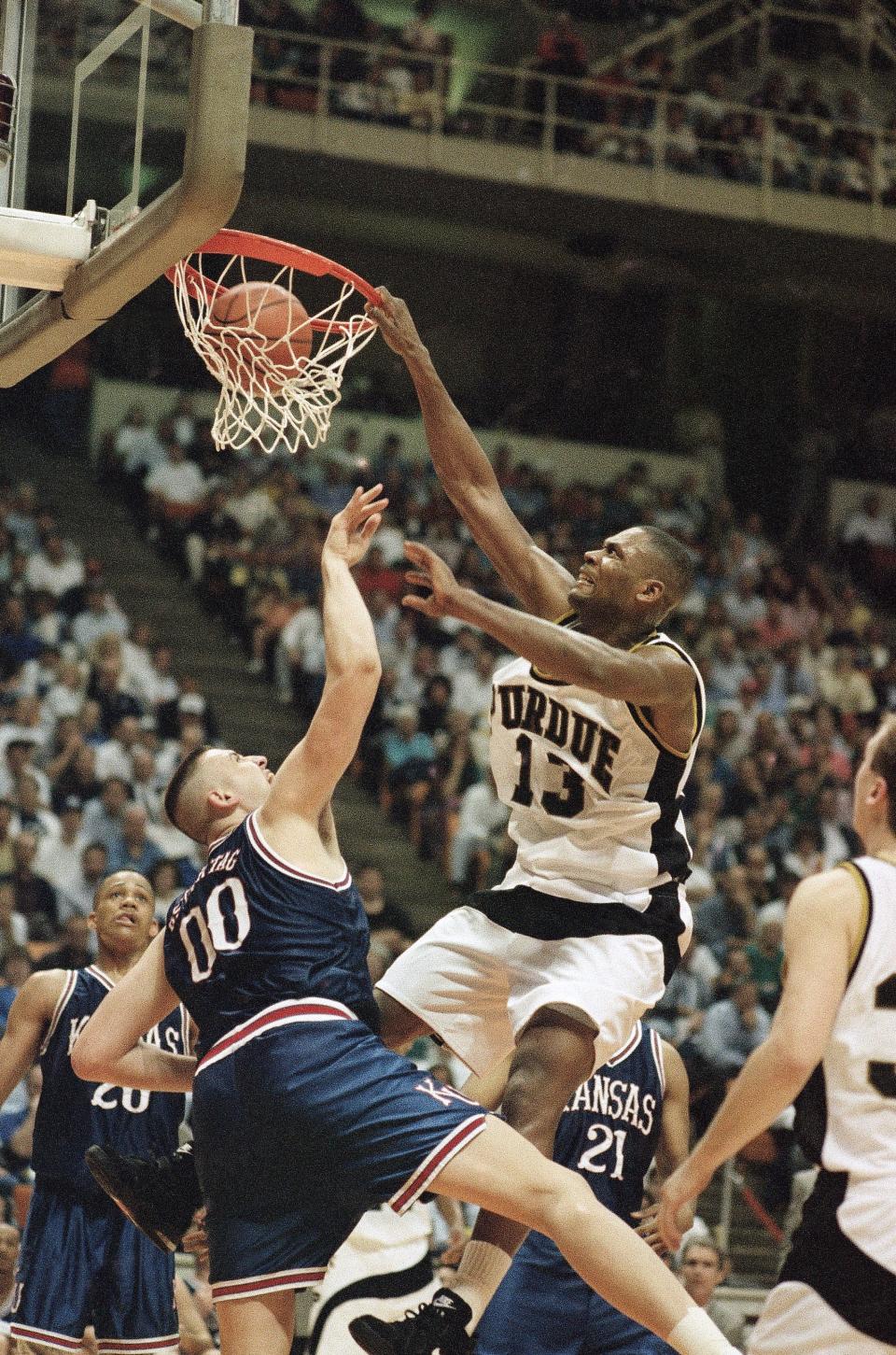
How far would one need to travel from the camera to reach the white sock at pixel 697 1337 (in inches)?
168

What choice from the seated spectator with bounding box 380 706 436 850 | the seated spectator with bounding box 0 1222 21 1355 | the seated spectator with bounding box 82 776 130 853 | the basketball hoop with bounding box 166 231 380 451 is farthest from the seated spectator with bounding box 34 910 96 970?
the basketball hoop with bounding box 166 231 380 451

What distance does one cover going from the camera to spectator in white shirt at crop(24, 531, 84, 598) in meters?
14.7

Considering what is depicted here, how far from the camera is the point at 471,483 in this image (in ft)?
19.5

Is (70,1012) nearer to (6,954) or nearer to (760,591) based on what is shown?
(6,954)

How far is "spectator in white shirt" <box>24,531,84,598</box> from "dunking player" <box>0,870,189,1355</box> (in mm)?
8072

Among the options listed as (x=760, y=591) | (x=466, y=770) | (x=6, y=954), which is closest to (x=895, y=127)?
(x=760, y=591)

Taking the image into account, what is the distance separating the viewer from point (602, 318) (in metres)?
22.6

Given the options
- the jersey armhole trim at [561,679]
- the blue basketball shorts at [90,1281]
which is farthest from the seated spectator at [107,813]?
the jersey armhole trim at [561,679]

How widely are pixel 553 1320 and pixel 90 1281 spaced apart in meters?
1.66

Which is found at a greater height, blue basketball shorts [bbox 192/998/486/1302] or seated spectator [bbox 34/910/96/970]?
blue basketball shorts [bbox 192/998/486/1302]

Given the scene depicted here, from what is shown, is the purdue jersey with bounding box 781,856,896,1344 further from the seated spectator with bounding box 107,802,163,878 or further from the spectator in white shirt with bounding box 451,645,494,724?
the spectator in white shirt with bounding box 451,645,494,724

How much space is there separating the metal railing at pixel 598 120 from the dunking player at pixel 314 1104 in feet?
46.6

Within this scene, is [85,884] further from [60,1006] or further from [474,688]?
[60,1006]

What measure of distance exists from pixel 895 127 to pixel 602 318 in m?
4.01
